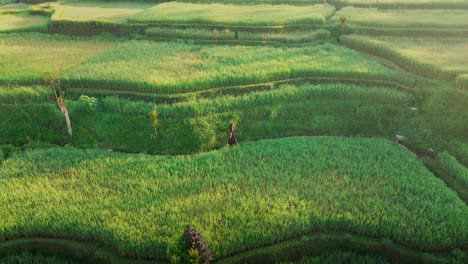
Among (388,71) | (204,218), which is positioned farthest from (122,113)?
(388,71)

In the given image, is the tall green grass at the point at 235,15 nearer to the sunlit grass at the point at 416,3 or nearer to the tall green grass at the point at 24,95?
the sunlit grass at the point at 416,3

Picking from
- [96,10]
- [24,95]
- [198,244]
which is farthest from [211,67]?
[96,10]

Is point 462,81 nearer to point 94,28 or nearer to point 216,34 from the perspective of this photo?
point 216,34

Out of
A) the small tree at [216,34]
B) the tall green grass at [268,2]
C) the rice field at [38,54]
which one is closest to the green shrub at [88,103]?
the rice field at [38,54]

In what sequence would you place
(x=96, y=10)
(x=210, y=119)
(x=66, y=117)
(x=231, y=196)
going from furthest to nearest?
(x=96, y=10), (x=210, y=119), (x=66, y=117), (x=231, y=196)

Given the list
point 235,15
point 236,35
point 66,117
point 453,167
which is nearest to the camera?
point 453,167

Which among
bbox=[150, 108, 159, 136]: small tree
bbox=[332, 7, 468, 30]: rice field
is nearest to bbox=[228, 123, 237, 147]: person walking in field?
bbox=[150, 108, 159, 136]: small tree

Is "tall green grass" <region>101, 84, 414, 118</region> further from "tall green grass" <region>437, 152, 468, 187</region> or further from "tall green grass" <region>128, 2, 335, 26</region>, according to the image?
"tall green grass" <region>128, 2, 335, 26</region>
